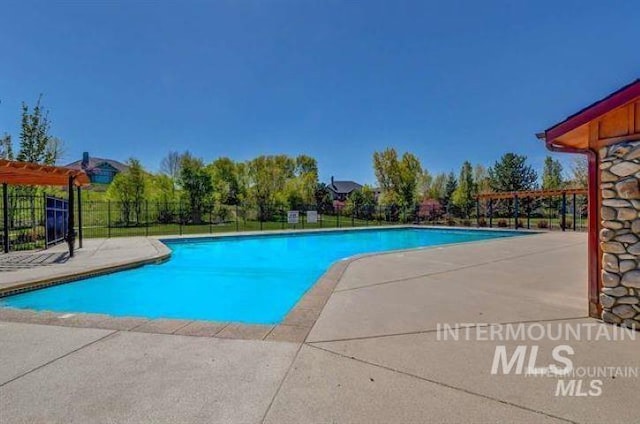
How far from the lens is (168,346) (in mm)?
3086

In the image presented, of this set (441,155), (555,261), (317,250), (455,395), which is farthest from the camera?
(441,155)

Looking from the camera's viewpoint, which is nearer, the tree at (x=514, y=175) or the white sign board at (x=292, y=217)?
the white sign board at (x=292, y=217)

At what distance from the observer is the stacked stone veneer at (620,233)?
3332mm

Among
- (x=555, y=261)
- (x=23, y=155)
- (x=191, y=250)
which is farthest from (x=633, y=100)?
(x=23, y=155)

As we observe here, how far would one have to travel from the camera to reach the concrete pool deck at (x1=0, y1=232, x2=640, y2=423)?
2045 millimetres

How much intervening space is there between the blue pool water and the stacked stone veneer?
423cm

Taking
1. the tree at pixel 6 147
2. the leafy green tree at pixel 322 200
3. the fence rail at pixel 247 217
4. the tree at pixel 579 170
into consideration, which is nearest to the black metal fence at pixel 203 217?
the fence rail at pixel 247 217

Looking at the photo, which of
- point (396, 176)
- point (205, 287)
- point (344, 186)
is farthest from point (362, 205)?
point (344, 186)

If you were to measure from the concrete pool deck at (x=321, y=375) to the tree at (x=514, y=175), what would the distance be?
35146 millimetres

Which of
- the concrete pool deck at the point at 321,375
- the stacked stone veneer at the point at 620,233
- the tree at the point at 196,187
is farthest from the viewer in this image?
the tree at the point at 196,187

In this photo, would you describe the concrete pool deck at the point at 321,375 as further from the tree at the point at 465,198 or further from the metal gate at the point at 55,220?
the tree at the point at 465,198

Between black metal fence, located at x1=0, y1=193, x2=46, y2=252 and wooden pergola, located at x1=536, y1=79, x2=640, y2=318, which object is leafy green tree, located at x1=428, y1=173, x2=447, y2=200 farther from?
wooden pergola, located at x1=536, y1=79, x2=640, y2=318

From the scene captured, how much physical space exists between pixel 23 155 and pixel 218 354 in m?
15.4

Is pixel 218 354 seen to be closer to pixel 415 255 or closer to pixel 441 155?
pixel 415 255
